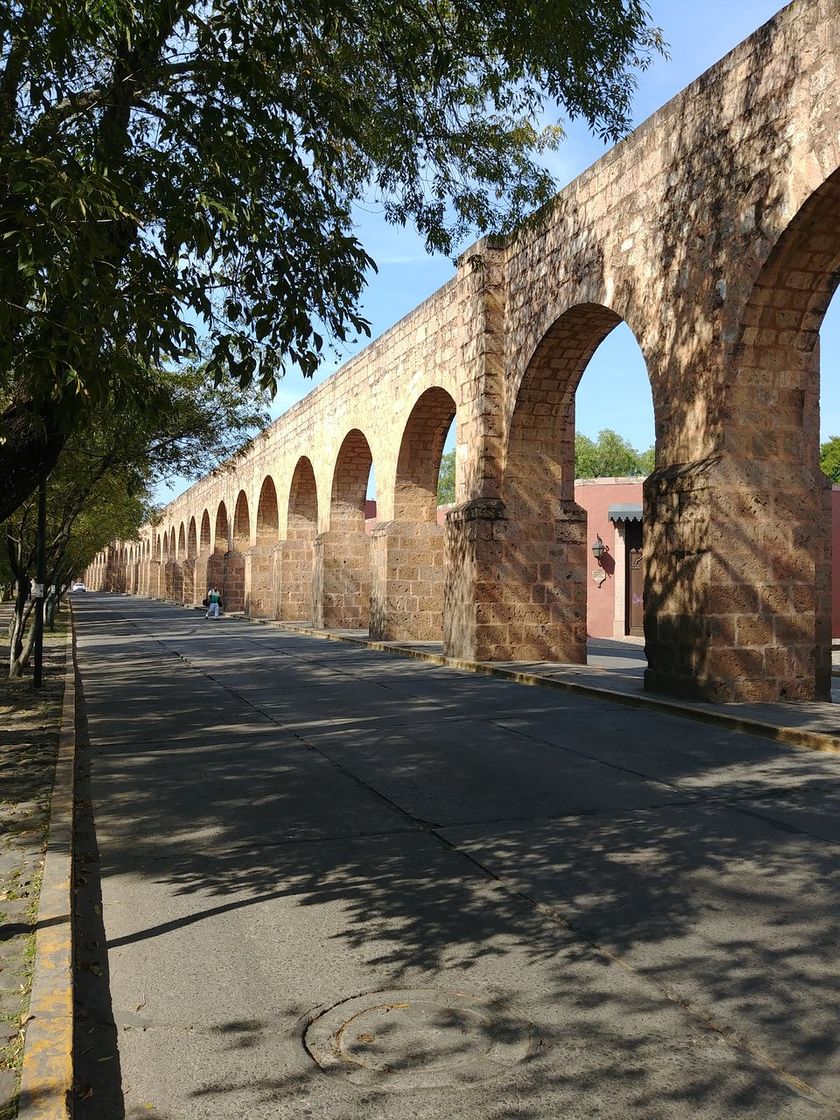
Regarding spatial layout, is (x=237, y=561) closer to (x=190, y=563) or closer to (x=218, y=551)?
(x=218, y=551)

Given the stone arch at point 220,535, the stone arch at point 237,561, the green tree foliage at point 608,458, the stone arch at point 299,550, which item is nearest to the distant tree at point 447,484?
the green tree foliage at point 608,458

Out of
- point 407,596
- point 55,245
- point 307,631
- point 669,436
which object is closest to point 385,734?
point 669,436

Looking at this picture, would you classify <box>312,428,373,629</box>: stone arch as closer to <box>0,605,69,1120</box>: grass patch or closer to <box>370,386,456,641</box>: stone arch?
<box>370,386,456,641</box>: stone arch

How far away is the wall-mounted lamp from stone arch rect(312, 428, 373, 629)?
644cm

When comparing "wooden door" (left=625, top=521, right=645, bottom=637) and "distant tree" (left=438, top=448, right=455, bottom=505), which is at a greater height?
"distant tree" (left=438, top=448, right=455, bottom=505)

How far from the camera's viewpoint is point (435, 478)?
18734 mm

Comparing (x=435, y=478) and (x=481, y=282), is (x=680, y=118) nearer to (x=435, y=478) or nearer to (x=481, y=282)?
(x=481, y=282)

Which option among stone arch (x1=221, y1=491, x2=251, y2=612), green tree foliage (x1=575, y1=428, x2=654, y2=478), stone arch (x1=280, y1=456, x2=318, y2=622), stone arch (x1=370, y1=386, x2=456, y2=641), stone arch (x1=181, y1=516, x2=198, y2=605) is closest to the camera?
stone arch (x1=370, y1=386, x2=456, y2=641)

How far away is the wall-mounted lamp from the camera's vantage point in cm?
2631

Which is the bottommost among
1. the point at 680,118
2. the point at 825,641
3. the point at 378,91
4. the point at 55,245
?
the point at 825,641

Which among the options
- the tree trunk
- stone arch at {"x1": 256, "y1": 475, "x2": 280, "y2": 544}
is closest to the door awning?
stone arch at {"x1": 256, "y1": 475, "x2": 280, "y2": 544}

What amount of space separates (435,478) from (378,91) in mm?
11087

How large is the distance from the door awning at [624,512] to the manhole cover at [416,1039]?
76.7 feet

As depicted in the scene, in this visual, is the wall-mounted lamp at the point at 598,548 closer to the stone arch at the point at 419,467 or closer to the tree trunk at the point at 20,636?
the stone arch at the point at 419,467
